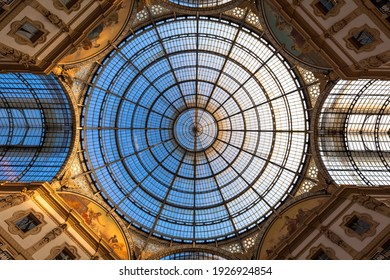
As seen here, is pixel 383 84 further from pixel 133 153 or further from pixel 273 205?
pixel 133 153

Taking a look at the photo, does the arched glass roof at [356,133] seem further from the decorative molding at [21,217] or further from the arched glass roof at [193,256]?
the decorative molding at [21,217]

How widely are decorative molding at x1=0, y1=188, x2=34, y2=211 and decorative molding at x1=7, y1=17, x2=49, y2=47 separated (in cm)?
913

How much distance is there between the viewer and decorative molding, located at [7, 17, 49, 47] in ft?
56.2

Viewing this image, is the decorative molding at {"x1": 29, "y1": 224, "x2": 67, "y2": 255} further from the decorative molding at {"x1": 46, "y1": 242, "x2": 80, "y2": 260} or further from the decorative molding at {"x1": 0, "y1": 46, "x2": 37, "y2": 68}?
the decorative molding at {"x1": 0, "y1": 46, "x2": 37, "y2": 68}

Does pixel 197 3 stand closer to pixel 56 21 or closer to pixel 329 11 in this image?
pixel 329 11

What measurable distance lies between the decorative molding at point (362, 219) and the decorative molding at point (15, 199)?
20.1m

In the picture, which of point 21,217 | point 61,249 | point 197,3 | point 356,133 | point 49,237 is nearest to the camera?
point 21,217

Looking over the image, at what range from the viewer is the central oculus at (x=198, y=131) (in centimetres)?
3059

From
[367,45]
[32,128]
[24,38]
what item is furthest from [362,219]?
[32,128]

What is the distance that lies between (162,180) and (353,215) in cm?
1660

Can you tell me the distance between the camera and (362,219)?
19969 millimetres

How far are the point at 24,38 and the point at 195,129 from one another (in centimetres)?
1618

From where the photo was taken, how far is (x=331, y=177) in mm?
24953
